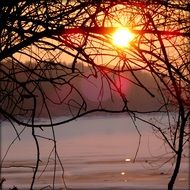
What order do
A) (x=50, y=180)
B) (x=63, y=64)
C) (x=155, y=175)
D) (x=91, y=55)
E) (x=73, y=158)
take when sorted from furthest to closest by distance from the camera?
(x=73, y=158)
(x=155, y=175)
(x=50, y=180)
(x=63, y=64)
(x=91, y=55)

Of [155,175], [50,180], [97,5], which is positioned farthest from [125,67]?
[155,175]

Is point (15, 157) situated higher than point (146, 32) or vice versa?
point (15, 157)

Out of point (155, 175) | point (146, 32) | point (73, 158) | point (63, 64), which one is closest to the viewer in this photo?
point (146, 32)

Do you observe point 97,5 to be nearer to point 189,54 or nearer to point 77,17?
point 77,17

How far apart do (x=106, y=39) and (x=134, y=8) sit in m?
0.16

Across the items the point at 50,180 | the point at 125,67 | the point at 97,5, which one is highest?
the point at 50,180

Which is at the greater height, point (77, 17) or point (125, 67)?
point (77, 17)

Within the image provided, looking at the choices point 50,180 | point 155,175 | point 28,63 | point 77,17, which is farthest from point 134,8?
point 155,175

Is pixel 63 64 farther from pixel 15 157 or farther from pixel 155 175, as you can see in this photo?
pixel 15 157

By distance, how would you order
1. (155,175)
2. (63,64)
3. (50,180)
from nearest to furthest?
(63,64)
(50,180)
(155,175)

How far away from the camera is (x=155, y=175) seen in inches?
641

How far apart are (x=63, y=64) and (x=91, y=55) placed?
0.32 metres

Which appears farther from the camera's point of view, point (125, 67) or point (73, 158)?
point (73, 158)

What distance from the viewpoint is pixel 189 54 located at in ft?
7.94
